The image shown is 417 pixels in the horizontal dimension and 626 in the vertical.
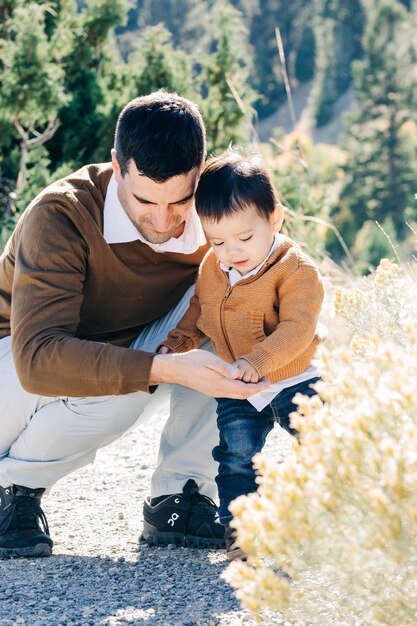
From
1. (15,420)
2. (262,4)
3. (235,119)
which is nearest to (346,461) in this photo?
(15,420)

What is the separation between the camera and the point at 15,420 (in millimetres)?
3059

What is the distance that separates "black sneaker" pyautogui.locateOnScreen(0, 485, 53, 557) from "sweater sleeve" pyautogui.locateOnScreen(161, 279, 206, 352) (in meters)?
0.68

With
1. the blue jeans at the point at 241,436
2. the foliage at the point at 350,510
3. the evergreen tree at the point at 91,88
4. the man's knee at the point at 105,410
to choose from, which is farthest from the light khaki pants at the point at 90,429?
the evergreen tree at the point at 91,88

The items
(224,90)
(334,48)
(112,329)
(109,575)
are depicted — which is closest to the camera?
(109,575)

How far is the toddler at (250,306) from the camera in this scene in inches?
106

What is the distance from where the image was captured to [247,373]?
2621mm

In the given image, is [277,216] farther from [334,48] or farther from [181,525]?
[334,48]

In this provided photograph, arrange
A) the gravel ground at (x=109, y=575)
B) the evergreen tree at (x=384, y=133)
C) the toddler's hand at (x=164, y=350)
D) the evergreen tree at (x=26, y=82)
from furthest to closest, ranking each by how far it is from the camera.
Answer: the evergreen tree at (x=384, y=133), the evergreen tree at (x=26, y=82), the toddler's hand at (x=164, y=350), the gravel ground at (x=109, y=575)

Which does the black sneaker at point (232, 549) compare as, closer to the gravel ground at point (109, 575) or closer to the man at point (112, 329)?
the gravel ground at point (109, 575)

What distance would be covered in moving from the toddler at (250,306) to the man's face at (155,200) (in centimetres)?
9

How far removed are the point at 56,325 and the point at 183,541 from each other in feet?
2.82

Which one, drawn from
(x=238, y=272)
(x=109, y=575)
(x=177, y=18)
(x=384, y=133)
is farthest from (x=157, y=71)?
(x=177, y=18)

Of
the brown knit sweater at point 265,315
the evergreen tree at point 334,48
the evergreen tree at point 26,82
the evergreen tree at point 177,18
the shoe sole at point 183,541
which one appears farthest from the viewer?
the evergreen tree at point 177,18

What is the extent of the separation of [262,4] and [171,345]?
33.7 m
